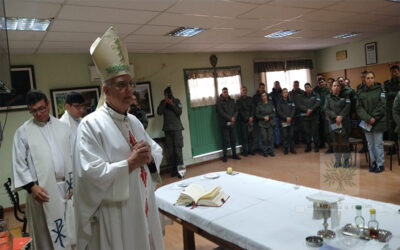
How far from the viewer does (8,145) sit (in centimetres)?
462

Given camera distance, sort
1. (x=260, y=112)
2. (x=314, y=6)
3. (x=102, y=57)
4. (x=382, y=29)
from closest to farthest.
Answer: (x=102, y=57)
(x=314, y=6)
(x=382, y=29)
(x=260, y=112)

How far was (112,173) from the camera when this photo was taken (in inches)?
54.7

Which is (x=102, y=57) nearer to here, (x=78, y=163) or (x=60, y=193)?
(x=78, y=163)

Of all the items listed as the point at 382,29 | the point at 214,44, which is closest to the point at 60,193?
the point at 214,44

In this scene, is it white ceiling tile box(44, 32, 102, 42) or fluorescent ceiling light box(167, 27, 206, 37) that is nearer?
white ceiling tile box(44, 32, 102, 42)

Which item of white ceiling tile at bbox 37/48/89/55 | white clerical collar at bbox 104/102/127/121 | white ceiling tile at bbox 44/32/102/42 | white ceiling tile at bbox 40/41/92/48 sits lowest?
white clerical collar at bbox 104/102/127/121

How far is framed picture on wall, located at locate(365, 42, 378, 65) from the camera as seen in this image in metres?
7.20

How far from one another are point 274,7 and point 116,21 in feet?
6.18

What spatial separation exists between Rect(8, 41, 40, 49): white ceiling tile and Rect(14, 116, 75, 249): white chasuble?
6.65 feet

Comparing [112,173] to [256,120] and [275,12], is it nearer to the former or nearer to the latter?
[275,12]

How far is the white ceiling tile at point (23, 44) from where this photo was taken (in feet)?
12.8

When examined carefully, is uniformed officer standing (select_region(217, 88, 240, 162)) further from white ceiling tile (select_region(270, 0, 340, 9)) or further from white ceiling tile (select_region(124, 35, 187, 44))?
white ceiling tile (select_region(270, 0, 340, 9))

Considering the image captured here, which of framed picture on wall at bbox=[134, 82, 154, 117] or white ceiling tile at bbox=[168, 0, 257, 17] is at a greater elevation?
white ceiling tile at bbox=[168, 0, 257, 17]

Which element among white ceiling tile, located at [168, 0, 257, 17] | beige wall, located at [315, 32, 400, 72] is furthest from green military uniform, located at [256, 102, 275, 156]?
white ceiling tile, located at [168, 0, 257, 17]
